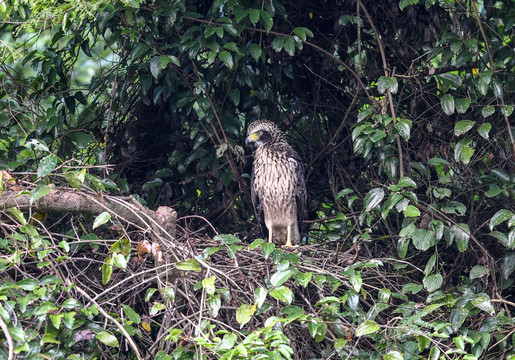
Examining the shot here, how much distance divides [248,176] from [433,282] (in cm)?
220

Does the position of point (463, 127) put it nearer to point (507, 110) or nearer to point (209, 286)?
point (507, 110)

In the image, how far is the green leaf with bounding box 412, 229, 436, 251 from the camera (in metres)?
4.16

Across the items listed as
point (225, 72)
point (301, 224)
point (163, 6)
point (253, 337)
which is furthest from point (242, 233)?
point (253, 337)

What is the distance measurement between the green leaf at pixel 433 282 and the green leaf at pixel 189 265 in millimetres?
1558

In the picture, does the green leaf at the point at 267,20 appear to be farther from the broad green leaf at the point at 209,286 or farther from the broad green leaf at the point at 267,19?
the broad green leaf at the point at 209,286

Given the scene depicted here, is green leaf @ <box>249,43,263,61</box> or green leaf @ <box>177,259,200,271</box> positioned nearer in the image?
green leaf @ <box>177,259,200,271</box>

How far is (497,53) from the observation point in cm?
468

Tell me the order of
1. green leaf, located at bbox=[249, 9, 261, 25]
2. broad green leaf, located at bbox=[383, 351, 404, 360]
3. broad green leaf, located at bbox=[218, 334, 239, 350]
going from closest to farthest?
broad green leaf, located at bbox=[218, 334, 239, 350]
broad green leaf, located at bbox=[383, 351, 404, 360]
green leaf, located at bbox=[249, 9, 261, 25]

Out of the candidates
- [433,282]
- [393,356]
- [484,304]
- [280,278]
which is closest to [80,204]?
[280,278]

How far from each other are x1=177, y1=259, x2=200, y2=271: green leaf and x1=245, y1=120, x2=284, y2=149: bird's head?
2.53 meters

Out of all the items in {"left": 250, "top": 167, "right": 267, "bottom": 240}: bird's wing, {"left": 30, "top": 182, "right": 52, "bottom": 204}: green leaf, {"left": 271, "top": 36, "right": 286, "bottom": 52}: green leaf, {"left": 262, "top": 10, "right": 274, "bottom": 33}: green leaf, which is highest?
{"left": 262, "top": 10, "right": 274, "bottom": 33}: green leaf

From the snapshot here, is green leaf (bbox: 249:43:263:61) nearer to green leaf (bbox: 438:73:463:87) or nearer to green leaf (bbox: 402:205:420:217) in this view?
green leaf (bbox: 438:73:463:87)

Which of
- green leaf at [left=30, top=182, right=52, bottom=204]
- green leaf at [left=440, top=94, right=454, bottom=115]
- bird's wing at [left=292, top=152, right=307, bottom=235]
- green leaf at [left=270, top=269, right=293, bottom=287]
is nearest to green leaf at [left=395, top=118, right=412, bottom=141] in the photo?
green leaf at [left=440, top=94, right=454, bottom=115]

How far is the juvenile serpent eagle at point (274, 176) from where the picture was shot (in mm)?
5793
